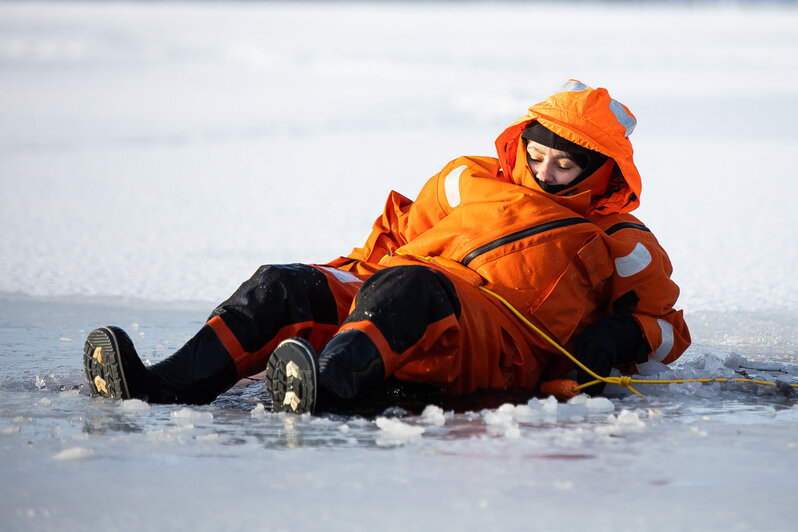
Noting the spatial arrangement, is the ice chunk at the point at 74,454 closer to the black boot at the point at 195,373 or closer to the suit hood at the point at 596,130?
the black boot at the point at 195,373

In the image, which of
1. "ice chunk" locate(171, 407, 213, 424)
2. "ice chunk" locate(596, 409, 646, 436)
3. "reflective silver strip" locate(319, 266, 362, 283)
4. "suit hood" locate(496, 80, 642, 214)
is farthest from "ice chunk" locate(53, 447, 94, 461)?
"suit hood" locate(496, 80, 642, 214)

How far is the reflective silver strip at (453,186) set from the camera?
9.94 ft

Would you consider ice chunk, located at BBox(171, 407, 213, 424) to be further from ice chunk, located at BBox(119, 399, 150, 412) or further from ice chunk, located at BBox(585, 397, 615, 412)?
ice chunk, located at BBox(585, 397, 615, 412)

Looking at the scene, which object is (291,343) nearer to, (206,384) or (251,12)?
(206,384)

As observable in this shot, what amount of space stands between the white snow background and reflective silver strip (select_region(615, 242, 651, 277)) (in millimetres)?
335

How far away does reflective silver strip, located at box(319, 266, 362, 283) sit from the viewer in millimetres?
2885

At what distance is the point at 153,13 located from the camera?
2884 centimetres

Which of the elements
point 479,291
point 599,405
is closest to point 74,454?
point 479,291

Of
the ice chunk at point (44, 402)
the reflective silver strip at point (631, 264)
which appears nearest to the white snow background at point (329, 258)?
the ice chunk at point (44, 402)

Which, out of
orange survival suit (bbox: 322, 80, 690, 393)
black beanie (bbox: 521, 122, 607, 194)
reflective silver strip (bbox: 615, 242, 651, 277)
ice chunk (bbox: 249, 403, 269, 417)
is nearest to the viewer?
ice chunk (bbox: 249, 403, 269, 417)

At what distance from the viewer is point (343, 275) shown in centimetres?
291

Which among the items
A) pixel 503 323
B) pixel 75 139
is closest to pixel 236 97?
pixel 75 139

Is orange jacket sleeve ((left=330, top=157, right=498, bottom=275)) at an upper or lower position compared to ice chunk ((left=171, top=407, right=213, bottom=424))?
upper

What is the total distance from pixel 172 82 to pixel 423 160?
21.1 feet
